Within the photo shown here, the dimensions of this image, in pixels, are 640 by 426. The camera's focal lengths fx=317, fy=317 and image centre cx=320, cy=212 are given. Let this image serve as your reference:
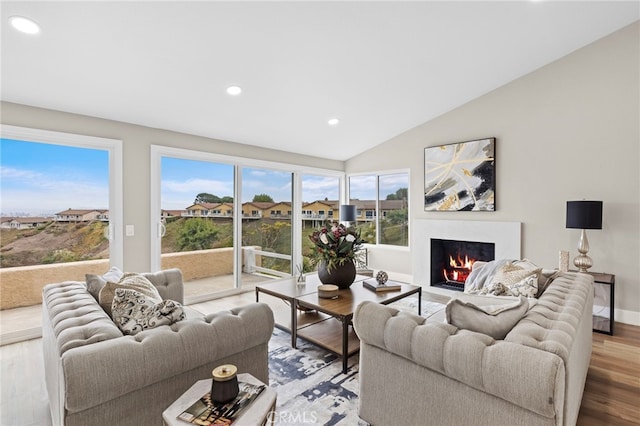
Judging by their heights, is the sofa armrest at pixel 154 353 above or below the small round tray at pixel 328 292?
above

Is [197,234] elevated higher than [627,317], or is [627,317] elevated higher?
[197,234]

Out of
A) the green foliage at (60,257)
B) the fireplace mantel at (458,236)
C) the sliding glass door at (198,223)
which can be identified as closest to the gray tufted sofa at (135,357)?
the green foliage at (60,257)

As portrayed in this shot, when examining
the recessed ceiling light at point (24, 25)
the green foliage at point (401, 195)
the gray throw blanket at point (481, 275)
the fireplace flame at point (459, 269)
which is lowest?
the fireplace flame at point (459, 269)

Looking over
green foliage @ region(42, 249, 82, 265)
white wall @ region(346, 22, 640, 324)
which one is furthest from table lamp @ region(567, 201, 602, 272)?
green foliage @ region(42, 249, 82, 265)

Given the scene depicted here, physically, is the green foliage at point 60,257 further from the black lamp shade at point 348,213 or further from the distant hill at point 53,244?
the black lamp shade at point 348,213

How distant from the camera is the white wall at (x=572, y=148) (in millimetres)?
3486

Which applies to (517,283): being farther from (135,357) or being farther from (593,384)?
(135,357)

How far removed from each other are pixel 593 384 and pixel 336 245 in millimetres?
2274

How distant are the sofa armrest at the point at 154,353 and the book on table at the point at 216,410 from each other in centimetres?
27

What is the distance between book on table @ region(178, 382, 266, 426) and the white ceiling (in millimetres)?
2531

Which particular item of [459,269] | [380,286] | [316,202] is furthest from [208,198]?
[459,269]

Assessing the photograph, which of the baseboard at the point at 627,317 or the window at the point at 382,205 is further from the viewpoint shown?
the window at the point at 382,205

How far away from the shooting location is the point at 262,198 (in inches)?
205

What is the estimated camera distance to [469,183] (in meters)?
4.62
